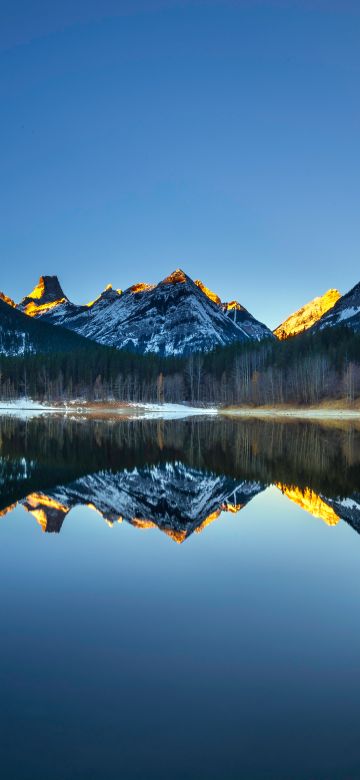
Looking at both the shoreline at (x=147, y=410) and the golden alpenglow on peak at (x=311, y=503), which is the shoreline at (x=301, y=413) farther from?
the golden alpenglow on peak at (x=311, y=503)

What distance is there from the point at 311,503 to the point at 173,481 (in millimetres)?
7925

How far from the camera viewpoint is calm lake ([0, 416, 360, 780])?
6.11 m

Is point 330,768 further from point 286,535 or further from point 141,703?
point 286,535

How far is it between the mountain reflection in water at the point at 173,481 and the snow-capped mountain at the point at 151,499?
0.04m

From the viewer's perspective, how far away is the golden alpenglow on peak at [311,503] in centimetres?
1839

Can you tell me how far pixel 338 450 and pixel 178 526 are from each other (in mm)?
25060

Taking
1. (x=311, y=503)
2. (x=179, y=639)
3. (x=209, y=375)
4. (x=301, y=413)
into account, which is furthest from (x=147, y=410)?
(x=179, y=639)

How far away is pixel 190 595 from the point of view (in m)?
11.0

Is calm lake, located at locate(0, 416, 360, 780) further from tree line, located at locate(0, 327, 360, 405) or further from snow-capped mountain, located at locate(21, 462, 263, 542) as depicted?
tree line, located at locate(0, 327, 360, 405)

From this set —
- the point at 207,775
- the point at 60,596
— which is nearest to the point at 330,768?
the point at 207,775

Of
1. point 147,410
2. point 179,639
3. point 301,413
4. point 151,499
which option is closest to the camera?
point 179,639

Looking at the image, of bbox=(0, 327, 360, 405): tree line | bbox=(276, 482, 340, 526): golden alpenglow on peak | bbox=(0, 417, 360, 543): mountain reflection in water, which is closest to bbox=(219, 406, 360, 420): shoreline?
bbox=(0, 327, 360, 405): tree line

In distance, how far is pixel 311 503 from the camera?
67.7ft

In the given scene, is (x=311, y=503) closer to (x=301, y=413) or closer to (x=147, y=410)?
(x=301, y=413)
